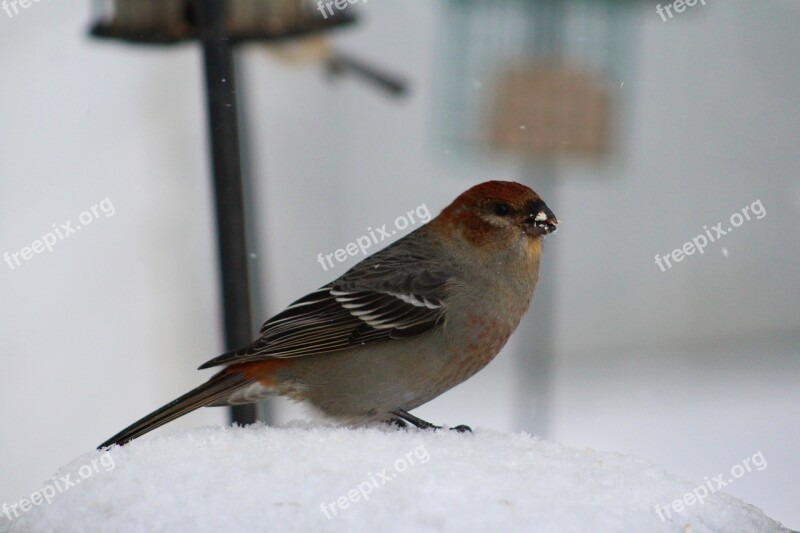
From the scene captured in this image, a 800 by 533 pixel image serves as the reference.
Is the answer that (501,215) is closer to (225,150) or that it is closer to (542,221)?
(542,221)

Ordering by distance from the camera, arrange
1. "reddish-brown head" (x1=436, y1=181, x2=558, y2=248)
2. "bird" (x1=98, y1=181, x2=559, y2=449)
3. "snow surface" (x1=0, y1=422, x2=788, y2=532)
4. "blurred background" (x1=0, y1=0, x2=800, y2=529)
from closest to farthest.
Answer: "snow surface" (x1=0, y1=422, x2=788, y2=532) < "bird" (x1=98, y1=181, x2=559, y2=449) < "reddish-brown head" (x1=436, y1=181, x2=558, y2=248) < "blurred background" (x1=0, y1=0, x2=800, y2=529)

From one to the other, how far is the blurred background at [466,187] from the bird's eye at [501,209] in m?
1.44

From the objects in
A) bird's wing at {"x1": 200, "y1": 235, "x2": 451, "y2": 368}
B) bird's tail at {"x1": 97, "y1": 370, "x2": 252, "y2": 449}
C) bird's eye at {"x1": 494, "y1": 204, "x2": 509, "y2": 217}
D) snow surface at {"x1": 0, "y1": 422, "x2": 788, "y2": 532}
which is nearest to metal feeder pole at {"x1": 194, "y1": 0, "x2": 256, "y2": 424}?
bird's wing at {"x1": 200, "y1": 235, "x2": 451, "y2": 368}

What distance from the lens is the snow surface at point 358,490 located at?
6.29 ft

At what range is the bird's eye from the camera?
2.92 metres

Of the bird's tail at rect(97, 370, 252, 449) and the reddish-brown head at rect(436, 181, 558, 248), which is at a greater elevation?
the reddish-brown head at rect(436, 181, 558, 248)

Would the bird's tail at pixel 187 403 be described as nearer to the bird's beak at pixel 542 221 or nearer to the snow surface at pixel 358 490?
the snow surface at pixel 358 490

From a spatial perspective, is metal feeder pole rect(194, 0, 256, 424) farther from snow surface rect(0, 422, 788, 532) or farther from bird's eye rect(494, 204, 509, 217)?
bird's eye rect(494, 204, 509, 217)

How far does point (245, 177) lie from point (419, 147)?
139 inches

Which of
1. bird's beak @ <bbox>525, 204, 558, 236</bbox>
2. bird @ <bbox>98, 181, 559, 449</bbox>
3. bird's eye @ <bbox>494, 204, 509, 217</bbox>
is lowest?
bird @ <bbox>98, 181, 559, 449</bbox>

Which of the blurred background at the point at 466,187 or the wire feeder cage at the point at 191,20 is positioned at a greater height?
the wire feeder cage at the point at 191,20

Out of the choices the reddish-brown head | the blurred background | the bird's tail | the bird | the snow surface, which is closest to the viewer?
the snow surface

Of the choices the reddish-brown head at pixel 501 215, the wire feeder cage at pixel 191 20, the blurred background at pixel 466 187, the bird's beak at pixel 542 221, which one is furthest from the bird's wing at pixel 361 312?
the blurred background at pixel 466 187

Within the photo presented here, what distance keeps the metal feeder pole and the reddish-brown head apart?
2.30 ft
